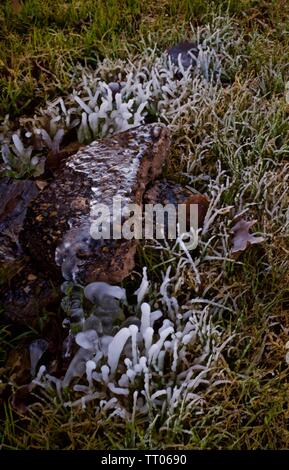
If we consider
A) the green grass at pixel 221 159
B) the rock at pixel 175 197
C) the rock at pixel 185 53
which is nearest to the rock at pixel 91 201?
the rock at pixel 175 197

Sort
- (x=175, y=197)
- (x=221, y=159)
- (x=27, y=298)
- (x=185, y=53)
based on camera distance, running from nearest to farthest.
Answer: (x=27, y=298), (x=175, y=197), (x=221, y=159), (x=185, y=53)

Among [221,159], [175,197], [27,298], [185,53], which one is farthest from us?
[185,53]

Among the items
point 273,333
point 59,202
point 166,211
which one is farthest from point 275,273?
point 59,202

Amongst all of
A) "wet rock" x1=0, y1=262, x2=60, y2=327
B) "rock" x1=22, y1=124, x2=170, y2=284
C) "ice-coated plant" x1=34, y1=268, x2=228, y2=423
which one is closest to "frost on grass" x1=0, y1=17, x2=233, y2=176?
"rock" x1=22, y1=124, x2=170, y2=284

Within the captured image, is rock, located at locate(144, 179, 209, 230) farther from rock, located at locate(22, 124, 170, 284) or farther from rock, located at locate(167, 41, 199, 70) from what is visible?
rock, located at locate(167, 41, 199, 70)

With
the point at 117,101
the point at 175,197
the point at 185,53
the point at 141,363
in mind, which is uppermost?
the point at 185,53

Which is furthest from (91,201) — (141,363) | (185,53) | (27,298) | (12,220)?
(185,53)

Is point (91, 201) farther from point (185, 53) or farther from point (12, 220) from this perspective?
point (185, 53)
